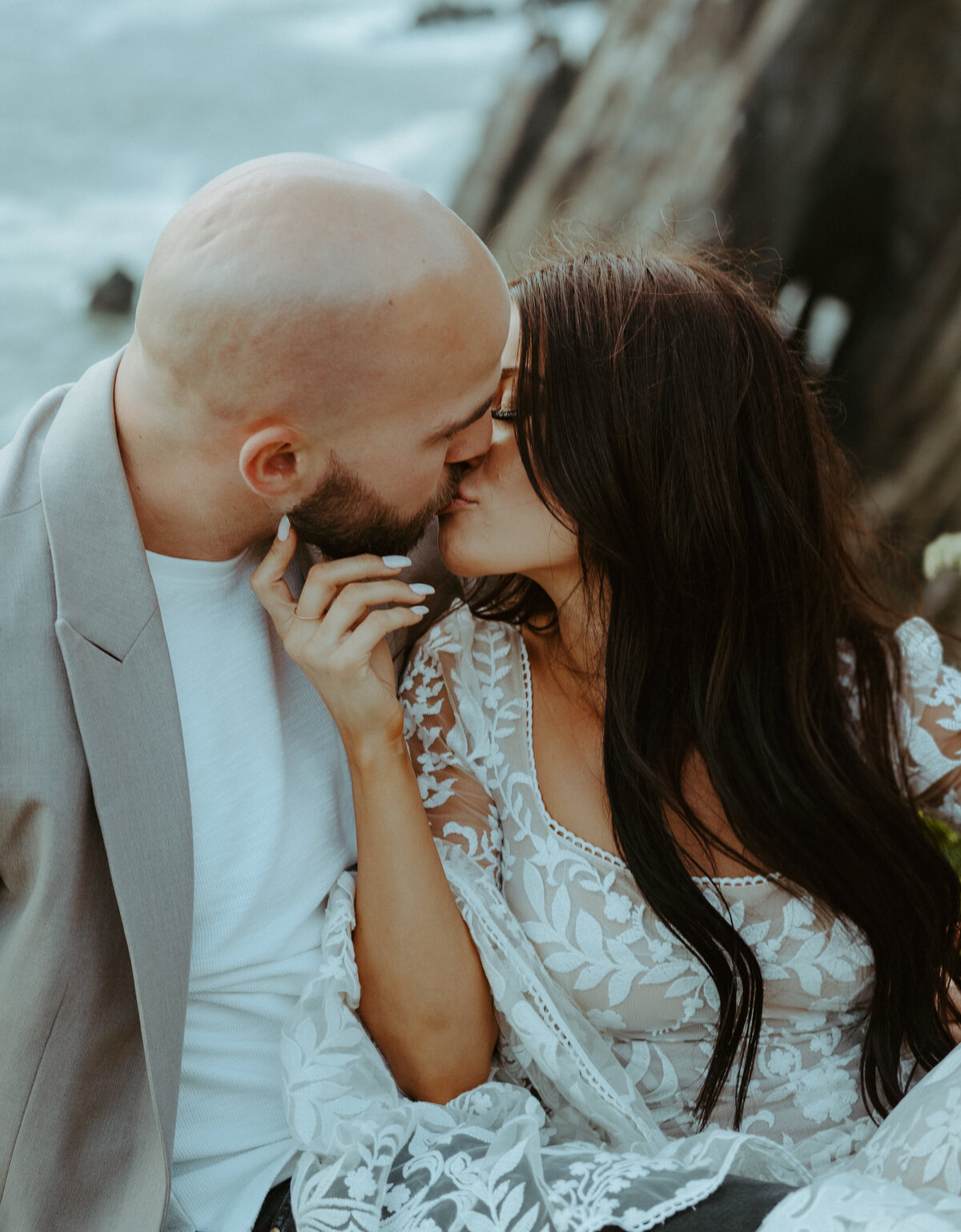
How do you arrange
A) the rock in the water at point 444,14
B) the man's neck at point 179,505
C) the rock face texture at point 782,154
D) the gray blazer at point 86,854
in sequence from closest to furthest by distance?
1. the gray blazer at point 86,854
2. the man's neck at point 179,505
3. the rock in the water at point 444,14
4. the rock face texture at point 782,154

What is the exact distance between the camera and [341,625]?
4.26ft

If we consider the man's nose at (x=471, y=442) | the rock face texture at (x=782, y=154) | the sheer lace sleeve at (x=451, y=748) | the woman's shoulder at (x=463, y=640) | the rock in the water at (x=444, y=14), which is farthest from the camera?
the rock face texture at (x=782, y=154)

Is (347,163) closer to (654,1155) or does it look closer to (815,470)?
(815,470)

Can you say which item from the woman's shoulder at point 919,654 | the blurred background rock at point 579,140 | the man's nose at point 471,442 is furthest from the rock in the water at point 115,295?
the woman's shoulder at point 919,654

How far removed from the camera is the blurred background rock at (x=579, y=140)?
1905mm

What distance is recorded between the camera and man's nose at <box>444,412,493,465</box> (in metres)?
1.31

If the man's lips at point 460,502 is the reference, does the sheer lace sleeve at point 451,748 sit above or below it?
below

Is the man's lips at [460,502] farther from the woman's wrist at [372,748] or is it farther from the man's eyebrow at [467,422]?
the woman's wrist at [372,748]

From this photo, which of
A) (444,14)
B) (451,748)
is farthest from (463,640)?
(444,14)

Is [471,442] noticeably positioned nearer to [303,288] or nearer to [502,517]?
[502,517]

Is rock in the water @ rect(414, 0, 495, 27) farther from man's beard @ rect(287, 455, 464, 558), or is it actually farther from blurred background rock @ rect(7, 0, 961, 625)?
man's beard @ rect(287, 455, 464, 558)

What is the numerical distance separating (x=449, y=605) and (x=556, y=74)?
1.23m

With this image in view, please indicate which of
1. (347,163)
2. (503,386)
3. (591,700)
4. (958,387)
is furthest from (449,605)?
(958,387)

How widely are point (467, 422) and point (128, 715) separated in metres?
0.53
